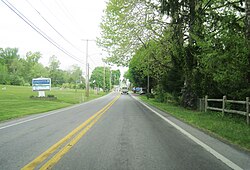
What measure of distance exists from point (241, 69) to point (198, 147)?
643 centimetres

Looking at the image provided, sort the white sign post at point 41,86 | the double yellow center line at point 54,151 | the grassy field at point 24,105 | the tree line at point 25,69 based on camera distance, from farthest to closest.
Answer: the tree line at point 25,69 < the white sign post at point 41,86 < the grassy field at point 24,105 < the double yellow center line at point 54,151

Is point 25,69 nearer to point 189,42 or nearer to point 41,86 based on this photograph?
point 41,86

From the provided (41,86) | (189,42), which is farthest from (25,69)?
(189,42)

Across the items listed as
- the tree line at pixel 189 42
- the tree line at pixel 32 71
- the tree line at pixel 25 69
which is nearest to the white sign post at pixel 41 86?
the tree line at pixel 189 42

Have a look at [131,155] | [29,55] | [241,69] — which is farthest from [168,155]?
[29,55]

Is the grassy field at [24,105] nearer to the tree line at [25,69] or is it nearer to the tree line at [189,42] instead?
the tree line at [189,42]

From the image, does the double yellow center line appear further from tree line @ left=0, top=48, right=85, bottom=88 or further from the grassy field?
tree line @ left=0, top=48, right=85, bottom=88

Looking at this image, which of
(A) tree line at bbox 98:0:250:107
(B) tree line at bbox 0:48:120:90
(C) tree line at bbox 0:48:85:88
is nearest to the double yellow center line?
(A) tree line at bbox 98:0:250:107

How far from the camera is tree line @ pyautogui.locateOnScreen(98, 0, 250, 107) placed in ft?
41.3

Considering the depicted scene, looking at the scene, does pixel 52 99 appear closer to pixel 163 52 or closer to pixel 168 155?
pixel 163 52

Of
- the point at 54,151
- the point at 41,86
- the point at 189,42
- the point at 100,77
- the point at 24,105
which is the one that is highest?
the point at 100,77

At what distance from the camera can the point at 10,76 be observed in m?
104

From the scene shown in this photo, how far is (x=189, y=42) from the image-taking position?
64.5 feet

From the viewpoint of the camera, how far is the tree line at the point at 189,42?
12602 mm
